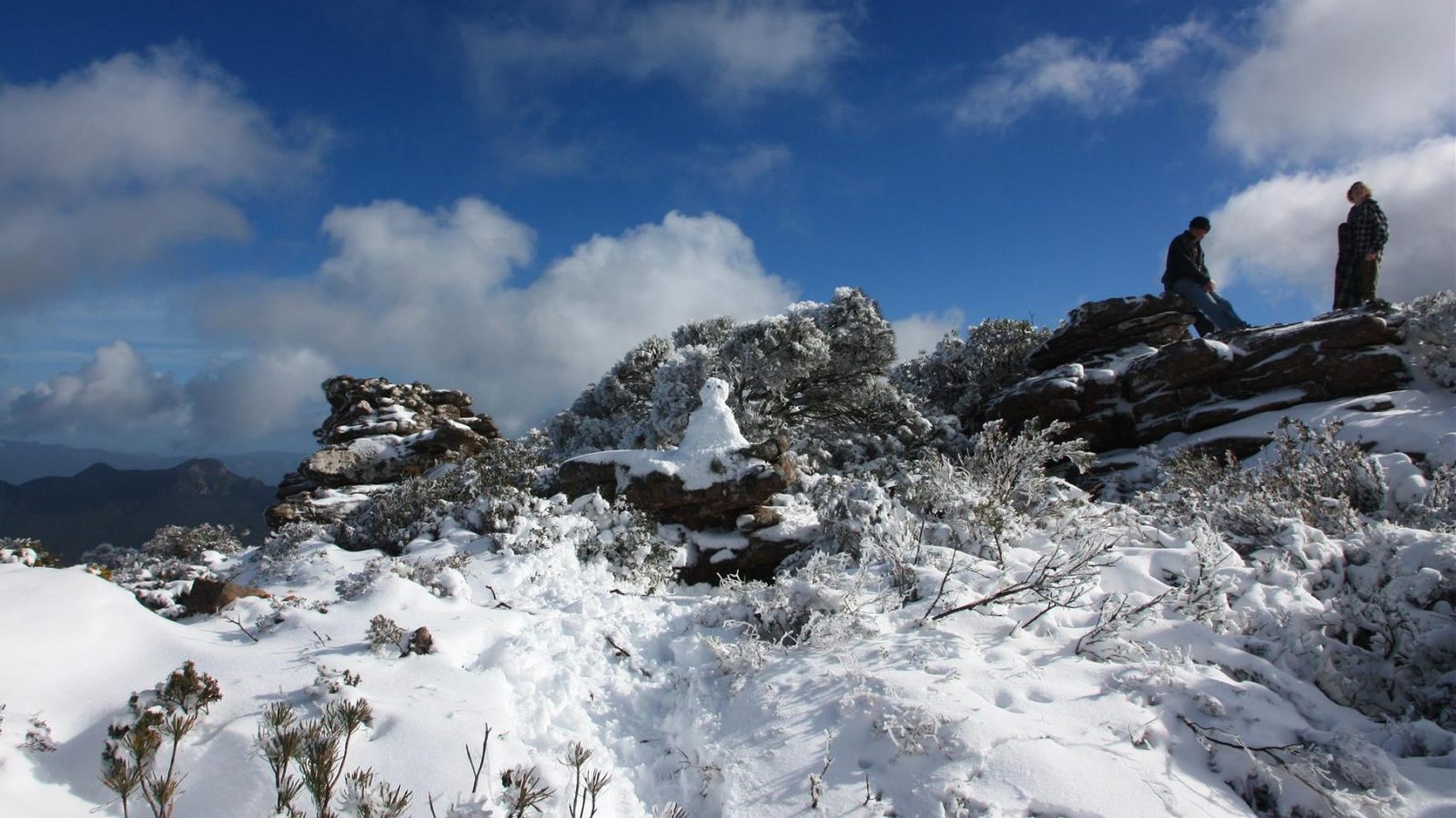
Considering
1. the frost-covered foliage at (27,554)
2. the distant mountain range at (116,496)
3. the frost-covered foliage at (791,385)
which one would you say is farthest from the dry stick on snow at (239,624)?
the distant mountain range at (116,496)

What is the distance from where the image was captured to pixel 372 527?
9.31 meters

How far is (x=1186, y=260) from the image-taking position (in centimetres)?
1380

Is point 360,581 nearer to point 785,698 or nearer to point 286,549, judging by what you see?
point 286,549

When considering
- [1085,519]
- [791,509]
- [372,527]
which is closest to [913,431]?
[791,509]

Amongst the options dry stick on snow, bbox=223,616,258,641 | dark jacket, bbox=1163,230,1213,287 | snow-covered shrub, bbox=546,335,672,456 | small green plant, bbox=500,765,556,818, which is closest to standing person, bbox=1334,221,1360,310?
dark jacket, bbox=1163,230,1213,287

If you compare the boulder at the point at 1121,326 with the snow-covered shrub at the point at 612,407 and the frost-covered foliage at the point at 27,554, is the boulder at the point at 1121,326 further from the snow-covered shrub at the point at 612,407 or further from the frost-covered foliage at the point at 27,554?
the frost-covered foliage at the point at 27,554

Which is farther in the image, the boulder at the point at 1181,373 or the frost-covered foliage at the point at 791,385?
the frost-covered foliage at the point at 791,385

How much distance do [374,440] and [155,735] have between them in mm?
17482

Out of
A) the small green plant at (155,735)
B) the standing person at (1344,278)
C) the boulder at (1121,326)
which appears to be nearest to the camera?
the small green plant at (155,735)

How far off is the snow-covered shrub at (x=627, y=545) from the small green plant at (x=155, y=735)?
15.9ft

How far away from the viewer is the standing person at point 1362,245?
12039 millimetres

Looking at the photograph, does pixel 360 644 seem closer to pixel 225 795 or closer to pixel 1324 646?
pixel 225 795

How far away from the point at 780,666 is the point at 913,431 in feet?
41.0

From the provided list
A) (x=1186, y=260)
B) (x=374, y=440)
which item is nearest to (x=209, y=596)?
(x=374, y=440)
